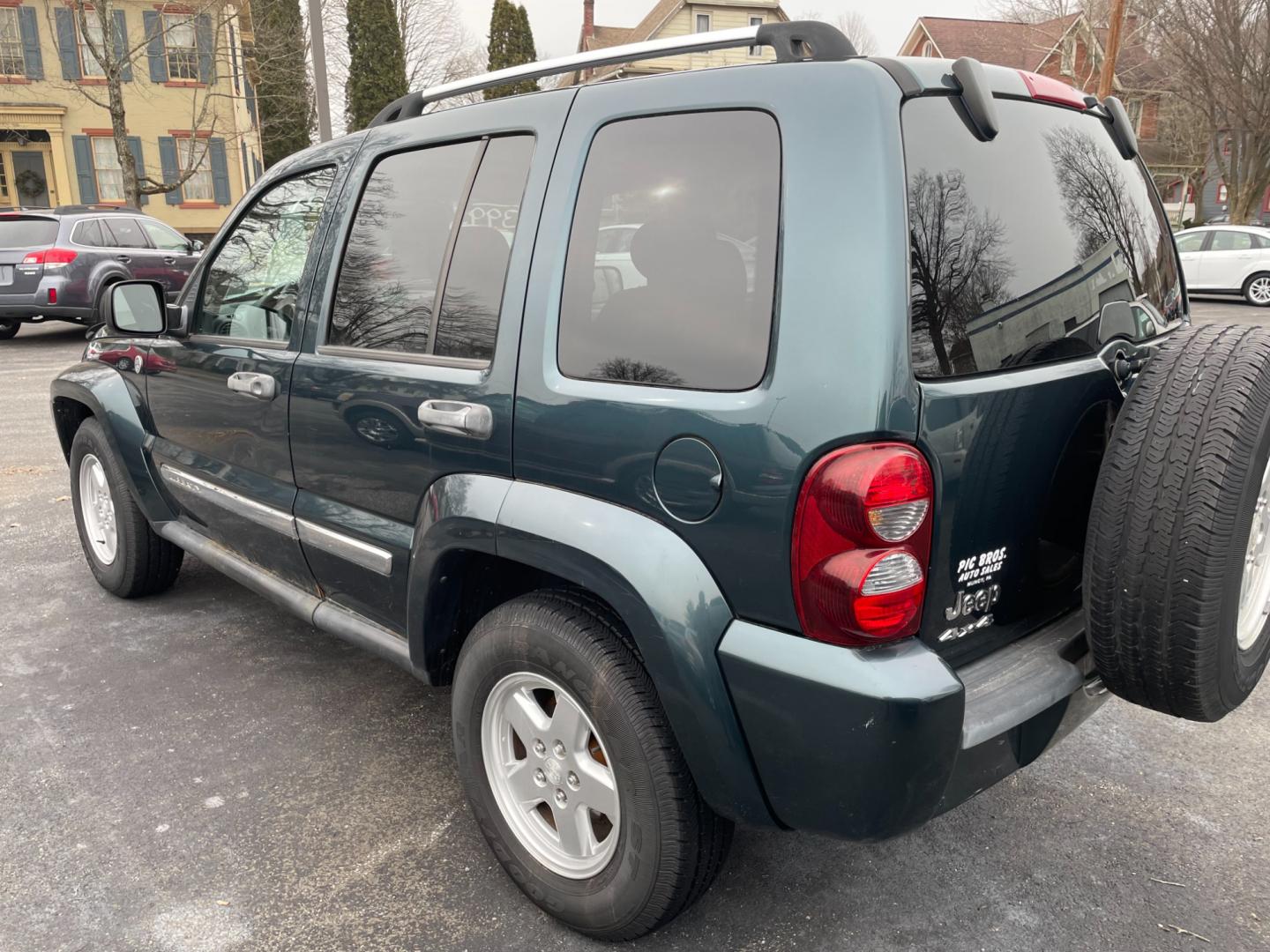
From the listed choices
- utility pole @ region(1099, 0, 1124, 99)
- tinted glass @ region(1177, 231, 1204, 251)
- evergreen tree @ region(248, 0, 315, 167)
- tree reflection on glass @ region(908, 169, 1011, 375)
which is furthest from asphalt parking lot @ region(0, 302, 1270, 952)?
evergreen tree @ region(248, 0, 315, 167)

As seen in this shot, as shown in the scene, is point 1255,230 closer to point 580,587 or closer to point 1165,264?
point 1165,264

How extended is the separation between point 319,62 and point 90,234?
4.09 m

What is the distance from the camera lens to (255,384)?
9.81 ft

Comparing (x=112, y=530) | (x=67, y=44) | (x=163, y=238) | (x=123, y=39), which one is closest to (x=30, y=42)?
(x=67, y=44)

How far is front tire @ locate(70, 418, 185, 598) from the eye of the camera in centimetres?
402

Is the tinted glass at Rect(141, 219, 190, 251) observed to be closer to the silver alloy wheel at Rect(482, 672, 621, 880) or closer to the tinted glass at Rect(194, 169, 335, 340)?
the tinted glass at Rect(194, 169, 335, 340)

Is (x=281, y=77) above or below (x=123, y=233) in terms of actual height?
above

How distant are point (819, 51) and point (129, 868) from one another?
2565 mm

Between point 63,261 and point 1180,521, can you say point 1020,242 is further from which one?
point 63,261

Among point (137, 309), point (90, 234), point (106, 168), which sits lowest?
point (137, 309)

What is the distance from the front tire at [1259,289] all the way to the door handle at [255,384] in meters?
19.1

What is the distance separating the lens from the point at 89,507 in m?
4.41

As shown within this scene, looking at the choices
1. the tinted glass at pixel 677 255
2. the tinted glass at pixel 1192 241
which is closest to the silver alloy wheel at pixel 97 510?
the tinted glass at pixel 677 255

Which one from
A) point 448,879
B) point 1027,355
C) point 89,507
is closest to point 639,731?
point 448,879
